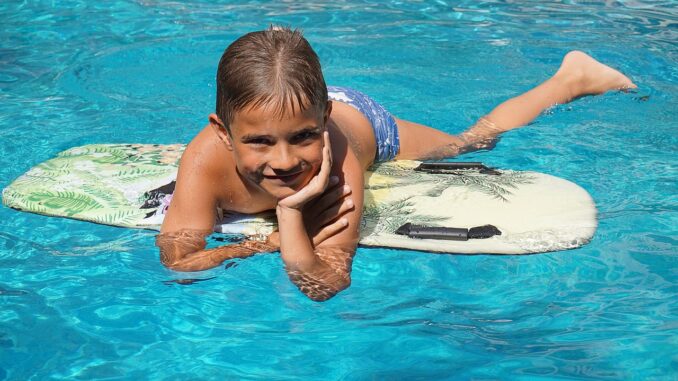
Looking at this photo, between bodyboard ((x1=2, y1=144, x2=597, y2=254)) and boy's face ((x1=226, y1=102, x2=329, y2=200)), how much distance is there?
21.1 inches

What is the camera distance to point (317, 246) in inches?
143

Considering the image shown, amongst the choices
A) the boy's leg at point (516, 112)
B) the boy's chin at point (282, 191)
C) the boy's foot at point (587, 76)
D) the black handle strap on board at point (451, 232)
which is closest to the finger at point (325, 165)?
the boy's chin at point (282, 191)

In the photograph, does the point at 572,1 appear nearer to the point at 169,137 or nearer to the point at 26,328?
the point at 169,137

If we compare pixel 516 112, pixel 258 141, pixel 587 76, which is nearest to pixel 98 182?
pixel 258 141

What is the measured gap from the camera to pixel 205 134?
367cm

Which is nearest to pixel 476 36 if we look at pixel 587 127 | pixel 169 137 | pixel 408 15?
pixel 408 15

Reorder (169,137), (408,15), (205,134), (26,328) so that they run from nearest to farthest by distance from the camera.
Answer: (26,328), (205,134), (169,137), (408,15)

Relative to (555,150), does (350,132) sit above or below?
above

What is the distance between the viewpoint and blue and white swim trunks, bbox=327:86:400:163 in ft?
14.9

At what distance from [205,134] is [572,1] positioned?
5645 mm

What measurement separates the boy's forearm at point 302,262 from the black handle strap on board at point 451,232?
47 centimetres

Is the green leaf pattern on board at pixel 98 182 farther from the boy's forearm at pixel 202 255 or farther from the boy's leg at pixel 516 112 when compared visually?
the boy's leg at pixel 516 112

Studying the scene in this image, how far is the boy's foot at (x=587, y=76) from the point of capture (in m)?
5.52

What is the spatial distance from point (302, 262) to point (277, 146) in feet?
1.67
